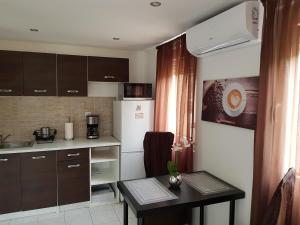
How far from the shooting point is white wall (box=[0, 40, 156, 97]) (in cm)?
341

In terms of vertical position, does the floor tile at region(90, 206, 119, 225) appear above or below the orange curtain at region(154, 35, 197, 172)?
below

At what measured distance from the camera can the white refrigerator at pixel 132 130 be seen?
11.2ft

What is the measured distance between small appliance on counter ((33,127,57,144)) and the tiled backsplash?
14cm

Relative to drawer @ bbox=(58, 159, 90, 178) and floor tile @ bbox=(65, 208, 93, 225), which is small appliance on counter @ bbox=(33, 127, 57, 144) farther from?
floor tile @ bbox=(65, 208, 93, 225)

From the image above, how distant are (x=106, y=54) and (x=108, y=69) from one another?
39 centimetres

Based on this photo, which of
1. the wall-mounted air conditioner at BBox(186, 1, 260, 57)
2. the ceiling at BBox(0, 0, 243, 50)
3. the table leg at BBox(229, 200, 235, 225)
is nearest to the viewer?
→ the wall-mounted air conditioner at BBox(186, 1, 260, 57)

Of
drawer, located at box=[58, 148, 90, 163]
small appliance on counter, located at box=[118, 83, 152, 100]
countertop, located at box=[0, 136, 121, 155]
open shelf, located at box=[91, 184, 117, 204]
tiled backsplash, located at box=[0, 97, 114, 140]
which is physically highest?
small appliance on counter, located at box=[118, 83, 152, 100]

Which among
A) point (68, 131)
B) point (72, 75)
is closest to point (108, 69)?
point (72, 75)

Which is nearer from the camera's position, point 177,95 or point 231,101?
point 231,101

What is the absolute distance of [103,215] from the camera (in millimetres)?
3207

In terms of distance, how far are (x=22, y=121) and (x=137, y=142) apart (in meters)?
1.72

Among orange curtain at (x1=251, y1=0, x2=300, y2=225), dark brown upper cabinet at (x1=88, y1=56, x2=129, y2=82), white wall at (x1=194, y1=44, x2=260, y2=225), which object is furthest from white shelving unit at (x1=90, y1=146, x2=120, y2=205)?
orange curtain at (x1=251, y1=0, x2=300, y2=225)

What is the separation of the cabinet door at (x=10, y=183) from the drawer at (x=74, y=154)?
509 mm

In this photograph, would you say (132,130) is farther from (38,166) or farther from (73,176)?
(38,166)
